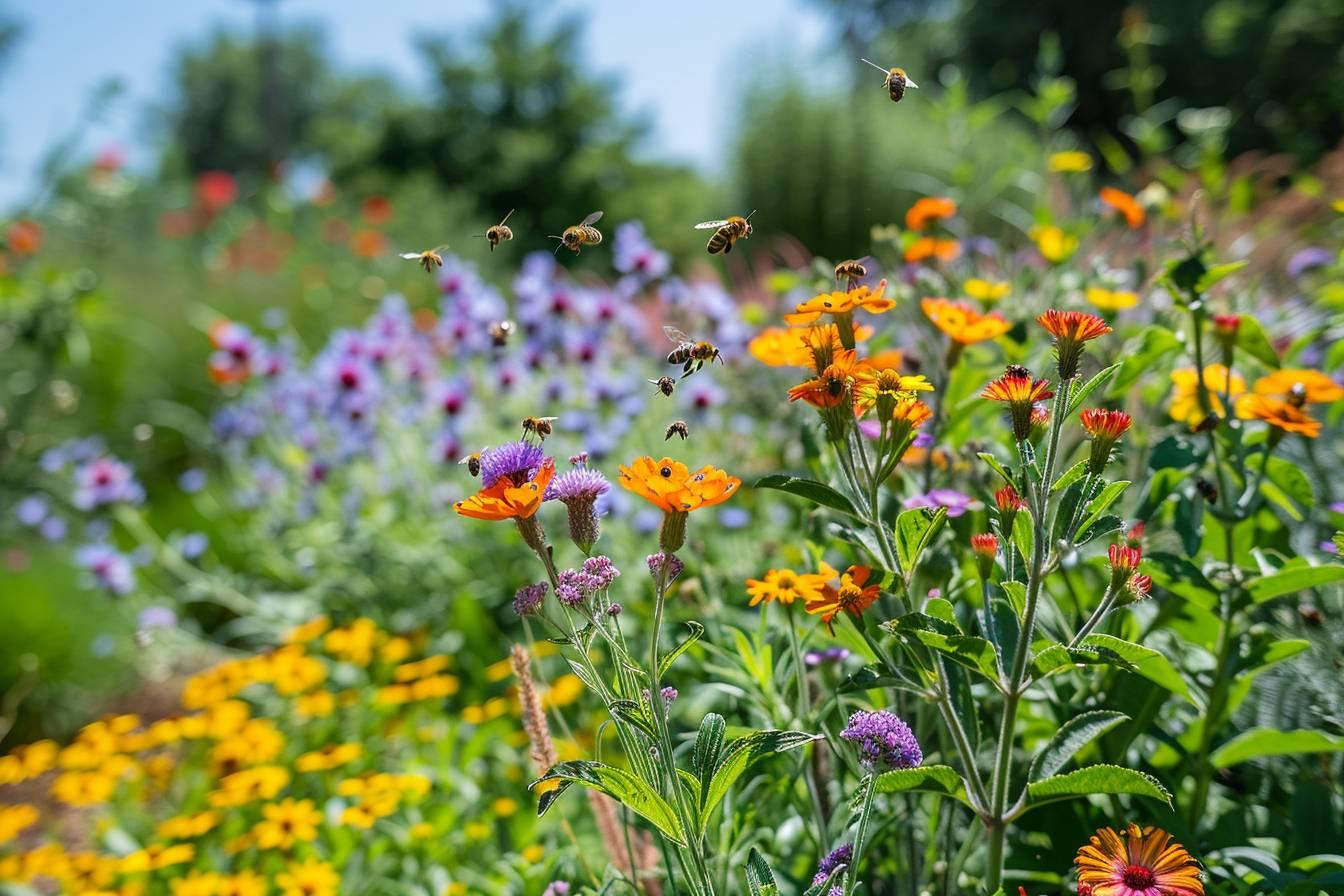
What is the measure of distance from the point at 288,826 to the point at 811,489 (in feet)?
4.54

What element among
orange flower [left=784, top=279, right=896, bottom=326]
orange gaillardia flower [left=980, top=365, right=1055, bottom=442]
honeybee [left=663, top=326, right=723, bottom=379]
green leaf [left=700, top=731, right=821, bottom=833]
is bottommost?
green leaf [left=700, top=731, right=821, bottom=833]

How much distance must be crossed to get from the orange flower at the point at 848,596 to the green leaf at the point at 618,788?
0.23 meters

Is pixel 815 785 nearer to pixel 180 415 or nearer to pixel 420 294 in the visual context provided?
pixel 180 415

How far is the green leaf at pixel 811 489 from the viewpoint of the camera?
984 mm

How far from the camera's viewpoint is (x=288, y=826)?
188 centimetres

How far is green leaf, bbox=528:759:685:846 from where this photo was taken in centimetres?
90

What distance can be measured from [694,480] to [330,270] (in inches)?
302

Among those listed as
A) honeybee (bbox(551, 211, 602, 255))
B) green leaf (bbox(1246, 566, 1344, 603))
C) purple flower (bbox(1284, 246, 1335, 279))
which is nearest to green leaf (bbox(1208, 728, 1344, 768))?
green leaf (bbox(1246, 566, 1344, 603))

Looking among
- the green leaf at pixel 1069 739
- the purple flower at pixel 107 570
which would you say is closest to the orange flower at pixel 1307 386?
the green leaf at pixel 1069 739

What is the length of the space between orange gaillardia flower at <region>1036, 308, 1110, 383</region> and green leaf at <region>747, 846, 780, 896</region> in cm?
52

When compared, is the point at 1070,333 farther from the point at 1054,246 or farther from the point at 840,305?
the point at 1054,246

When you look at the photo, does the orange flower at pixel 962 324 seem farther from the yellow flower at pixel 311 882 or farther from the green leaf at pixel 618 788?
the yellow flower at pixel 311 882

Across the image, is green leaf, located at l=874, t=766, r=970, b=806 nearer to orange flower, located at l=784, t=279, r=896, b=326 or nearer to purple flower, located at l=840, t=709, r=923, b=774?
purple flower, located at l=840, t=709, r=923, b=774

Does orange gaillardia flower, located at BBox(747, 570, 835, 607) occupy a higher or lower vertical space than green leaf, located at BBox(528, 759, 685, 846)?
higher
